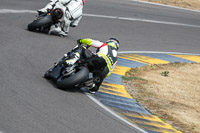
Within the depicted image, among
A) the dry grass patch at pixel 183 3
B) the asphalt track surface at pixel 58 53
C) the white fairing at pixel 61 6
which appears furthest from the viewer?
the dry grass patch at pixel 183 3

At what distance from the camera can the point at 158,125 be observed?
763 cm

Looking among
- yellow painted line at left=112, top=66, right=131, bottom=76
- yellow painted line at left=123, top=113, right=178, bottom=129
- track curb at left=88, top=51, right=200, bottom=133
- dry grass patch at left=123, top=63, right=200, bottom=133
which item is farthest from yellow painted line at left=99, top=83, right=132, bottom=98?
yellow painted line at left=112, top=66, right=131, bottom=76

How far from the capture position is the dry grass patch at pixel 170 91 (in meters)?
8.17

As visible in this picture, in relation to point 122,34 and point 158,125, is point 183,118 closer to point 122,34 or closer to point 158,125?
point 158,125

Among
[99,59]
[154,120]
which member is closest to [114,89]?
[99,59]

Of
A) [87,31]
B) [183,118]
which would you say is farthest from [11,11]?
[183,118]

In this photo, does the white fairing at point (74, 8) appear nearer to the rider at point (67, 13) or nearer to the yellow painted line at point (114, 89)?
the rider at point (67, 13)

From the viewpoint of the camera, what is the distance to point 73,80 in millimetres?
7625

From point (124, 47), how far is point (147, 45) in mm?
1444

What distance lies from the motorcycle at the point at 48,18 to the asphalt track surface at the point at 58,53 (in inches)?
10.2

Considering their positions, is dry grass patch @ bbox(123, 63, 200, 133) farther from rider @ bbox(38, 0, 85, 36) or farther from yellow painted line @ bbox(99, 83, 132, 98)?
rider @ bbox(38, 0, 85, 36)

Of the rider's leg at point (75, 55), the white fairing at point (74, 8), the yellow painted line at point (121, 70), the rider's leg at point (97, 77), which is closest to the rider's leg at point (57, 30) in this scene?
the white fairing at point (74, 8)

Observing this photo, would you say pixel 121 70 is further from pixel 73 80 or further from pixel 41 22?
pixel 73 80

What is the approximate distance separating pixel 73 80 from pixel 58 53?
131 inches
